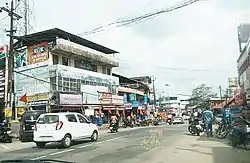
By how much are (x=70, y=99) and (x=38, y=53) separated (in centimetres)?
565

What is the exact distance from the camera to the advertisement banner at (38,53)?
35438 mm

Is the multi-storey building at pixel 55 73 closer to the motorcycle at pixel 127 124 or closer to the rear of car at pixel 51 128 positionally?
the motorcycle at pixel 127 124

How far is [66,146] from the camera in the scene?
1537cm

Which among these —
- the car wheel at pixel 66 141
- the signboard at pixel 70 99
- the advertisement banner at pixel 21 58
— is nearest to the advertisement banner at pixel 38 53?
the advertisement banner at pixel 21 58

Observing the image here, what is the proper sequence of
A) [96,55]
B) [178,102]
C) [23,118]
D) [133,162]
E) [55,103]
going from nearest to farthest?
[133,162] → [23,118] → [55,103] → [96,55] → [178,102]

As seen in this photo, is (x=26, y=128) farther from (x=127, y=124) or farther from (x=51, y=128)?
(x=127, y=124)

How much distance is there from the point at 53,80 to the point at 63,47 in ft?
11.2

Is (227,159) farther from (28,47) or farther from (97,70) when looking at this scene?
(97,70)

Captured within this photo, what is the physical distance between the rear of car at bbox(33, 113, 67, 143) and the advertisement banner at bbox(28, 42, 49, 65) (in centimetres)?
2024

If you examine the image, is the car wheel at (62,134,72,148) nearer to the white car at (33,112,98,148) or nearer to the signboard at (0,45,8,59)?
the white car at (33,112,98,148)

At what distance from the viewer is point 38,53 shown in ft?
119

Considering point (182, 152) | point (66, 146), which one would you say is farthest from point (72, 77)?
point (182, 152)

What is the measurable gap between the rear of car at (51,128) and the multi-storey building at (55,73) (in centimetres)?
1780

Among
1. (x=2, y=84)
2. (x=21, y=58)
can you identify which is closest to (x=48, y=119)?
(x=2, y=84)
